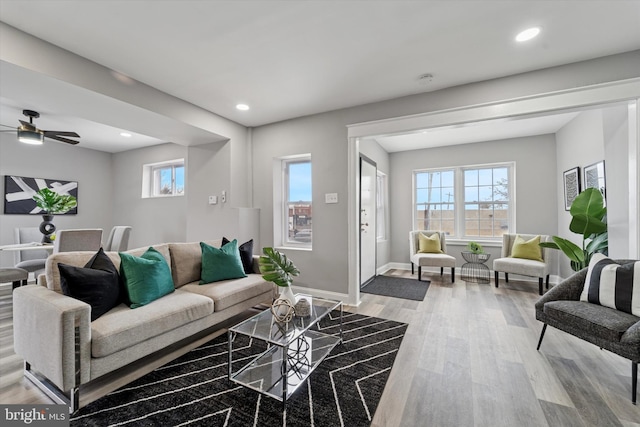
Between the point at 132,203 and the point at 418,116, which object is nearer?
the point at 418,116

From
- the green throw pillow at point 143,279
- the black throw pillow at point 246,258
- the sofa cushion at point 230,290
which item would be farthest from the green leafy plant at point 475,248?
the green throw pillow at point 143,279

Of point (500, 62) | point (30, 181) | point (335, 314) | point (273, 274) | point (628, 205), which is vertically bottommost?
point (335, 314)

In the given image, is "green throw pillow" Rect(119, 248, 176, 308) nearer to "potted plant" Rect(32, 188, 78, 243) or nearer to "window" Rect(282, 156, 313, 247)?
"window" Rect(282, 156, 313, 247)

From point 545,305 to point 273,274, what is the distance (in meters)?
2.22

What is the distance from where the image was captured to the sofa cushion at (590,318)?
173 centimetres


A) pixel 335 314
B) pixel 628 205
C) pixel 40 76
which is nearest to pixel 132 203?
pixel 40 76

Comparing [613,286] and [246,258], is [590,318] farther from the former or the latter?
[246,258]

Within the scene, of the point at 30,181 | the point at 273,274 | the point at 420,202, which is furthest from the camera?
the point at 420,202

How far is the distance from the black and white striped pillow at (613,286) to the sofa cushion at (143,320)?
312 cm

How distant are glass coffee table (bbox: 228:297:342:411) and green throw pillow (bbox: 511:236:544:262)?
3612mm

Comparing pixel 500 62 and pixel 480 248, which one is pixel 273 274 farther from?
pixel 480 248

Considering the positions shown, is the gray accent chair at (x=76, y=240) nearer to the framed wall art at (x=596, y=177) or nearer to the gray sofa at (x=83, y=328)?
the gray sofa at (x=83, y=328)

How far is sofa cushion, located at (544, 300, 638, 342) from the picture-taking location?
5.68 feet

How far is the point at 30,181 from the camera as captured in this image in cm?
471
